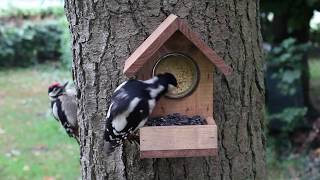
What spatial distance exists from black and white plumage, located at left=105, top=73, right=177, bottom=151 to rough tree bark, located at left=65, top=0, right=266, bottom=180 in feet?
0.96

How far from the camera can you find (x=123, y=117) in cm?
191

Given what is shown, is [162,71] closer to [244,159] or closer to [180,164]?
[180,164]

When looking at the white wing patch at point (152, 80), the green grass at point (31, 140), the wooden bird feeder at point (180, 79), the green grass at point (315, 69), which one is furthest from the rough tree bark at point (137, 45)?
the green grass at point (315, 69)

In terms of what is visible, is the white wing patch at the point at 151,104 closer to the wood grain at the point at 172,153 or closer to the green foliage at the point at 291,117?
the wood grain at the point at 172,153

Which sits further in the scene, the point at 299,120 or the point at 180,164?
the point at 299,120

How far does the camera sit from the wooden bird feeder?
74.8 inches

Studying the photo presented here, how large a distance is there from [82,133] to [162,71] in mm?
536

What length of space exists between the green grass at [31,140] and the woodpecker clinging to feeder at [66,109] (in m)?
3.28

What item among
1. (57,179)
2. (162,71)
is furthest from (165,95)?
(57,179)

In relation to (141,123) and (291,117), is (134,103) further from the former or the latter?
(291,117)

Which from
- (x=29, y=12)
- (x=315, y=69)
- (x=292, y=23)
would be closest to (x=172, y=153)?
(x=292, y=23)

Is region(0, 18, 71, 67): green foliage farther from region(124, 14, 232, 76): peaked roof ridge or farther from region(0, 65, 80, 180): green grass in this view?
region(124, 14, 232, 76): peaked roof ridge

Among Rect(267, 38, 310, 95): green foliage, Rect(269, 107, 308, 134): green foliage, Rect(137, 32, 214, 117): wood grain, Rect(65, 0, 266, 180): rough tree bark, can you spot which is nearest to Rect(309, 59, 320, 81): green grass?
Rect(269, 107, 308, 134): green foliage

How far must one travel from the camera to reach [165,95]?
6.82 ft
